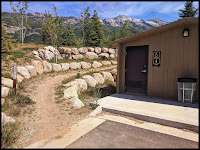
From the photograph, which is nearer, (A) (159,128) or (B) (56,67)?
(A) (159,128)

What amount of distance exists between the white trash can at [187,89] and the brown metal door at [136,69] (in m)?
1.62

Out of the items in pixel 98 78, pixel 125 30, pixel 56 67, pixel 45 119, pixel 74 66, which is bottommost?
pixel 45 119

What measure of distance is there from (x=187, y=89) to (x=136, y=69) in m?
2.45

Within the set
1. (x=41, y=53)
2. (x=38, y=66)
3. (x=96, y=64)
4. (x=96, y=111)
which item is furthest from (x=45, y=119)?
(x=41, y=53)

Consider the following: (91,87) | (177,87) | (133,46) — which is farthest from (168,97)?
(91,87)

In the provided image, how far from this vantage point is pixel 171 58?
626 cm

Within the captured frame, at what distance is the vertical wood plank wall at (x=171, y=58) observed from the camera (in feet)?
19.2

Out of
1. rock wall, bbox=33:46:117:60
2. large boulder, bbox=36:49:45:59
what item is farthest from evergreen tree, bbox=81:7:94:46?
large boulder, bbox=36:49:45:59

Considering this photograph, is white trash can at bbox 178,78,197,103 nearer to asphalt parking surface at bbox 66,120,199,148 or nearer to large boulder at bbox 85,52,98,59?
asphalt parking surface at bbox 66,120,199,148

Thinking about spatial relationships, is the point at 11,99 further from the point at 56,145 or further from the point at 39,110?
the point at 56,145

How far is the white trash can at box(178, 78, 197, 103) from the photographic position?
555cm

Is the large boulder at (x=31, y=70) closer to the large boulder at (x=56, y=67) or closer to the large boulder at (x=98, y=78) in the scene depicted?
the large boulder at (x=56, y=67)

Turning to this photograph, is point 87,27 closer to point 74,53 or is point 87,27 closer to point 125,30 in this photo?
point 74,53

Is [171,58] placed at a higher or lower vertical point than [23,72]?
higher
